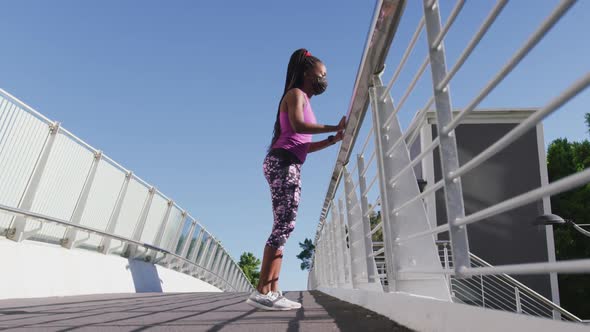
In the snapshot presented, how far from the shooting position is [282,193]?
13.8ft

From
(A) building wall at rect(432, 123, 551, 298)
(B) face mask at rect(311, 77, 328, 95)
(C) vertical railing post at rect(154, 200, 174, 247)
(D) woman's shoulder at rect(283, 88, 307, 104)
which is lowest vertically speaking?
(D) woman's shoulder at rect(283, 88, 307, 104)

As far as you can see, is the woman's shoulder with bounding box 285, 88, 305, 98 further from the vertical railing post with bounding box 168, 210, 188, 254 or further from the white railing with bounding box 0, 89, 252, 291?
the vertical railing post with bounding box 168, 210, 188, 254

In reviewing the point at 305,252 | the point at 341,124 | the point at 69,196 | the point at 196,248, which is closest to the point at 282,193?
the point at 341,124

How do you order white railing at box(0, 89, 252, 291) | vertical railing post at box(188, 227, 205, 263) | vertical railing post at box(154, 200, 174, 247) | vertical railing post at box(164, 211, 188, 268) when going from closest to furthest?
1. white railing at box(0, 89, 252, 291)
2. vertical railing post at box(154, 200, 174, 247)
3. vertical railing post at box(164, 211, 188, 268)
4. vertical railing post at box(188, 227, 205, 263)

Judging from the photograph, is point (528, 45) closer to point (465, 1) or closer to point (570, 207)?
point (465, 1)

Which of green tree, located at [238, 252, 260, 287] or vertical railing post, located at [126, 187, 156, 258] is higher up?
green tree, located at [238, 252, 260, 287]

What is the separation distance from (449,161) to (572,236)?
108 feet

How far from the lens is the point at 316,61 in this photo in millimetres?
Result: 4238

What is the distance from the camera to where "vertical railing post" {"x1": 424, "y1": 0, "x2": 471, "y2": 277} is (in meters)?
1.87

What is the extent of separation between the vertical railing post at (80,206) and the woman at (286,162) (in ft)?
12.4

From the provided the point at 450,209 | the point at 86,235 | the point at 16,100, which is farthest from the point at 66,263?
the point at 450,209

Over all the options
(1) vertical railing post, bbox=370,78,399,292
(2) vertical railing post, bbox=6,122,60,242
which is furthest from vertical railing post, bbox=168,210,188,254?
(1) vertical railing post, bbox=370,78,399,292

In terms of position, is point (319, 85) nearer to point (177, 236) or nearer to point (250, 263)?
point (177, 236)

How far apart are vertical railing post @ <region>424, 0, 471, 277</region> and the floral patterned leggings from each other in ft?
7.17
